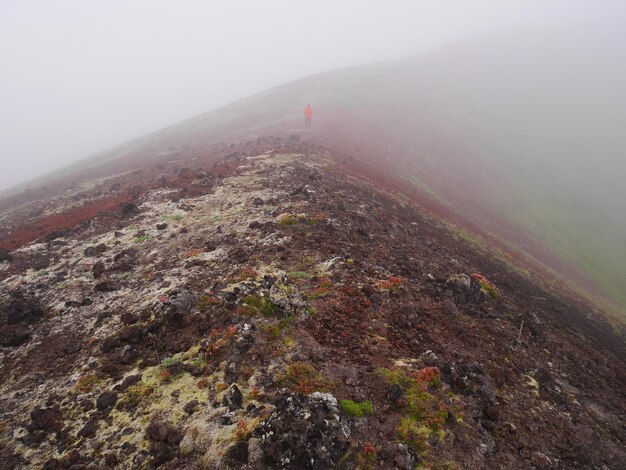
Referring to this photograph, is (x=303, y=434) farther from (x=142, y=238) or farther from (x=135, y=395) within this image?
(x=142, y=238)

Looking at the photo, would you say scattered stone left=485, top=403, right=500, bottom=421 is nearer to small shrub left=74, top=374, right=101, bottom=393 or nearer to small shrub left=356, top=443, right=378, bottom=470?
small shrub left=356, top=443, right=378, bottom=470

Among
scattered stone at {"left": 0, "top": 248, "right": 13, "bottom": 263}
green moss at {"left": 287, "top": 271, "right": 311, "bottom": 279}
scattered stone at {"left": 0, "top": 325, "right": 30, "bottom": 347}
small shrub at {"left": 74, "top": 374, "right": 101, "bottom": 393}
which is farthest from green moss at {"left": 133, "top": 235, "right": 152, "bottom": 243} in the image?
small shrub at {"left": 74, "top": 374, "right": 101, "bottom": 393}

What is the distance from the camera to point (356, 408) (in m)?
8.58

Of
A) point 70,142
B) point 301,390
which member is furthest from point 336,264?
point 70,142

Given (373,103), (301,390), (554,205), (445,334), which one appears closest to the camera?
(301,390)

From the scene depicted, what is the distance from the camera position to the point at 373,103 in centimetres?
7344

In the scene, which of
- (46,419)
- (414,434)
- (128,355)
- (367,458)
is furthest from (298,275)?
(46,419)

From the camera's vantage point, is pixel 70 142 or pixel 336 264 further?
pixel 70 142

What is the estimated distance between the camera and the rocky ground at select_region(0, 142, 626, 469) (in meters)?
8.02

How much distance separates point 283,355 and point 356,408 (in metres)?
2.45

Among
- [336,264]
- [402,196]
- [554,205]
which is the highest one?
[336,264]

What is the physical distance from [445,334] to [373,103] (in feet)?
225

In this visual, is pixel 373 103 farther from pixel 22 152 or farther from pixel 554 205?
pixel 22 152

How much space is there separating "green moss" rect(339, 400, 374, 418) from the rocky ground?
0.04 metres
